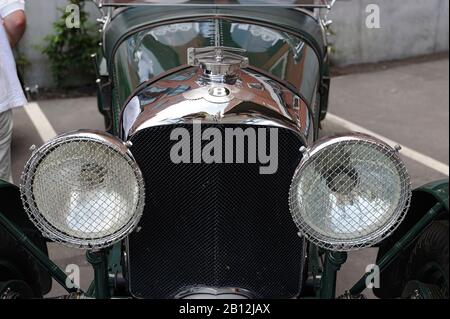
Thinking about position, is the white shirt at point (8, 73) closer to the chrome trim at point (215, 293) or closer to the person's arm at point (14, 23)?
the person's arm at point (14, 23)

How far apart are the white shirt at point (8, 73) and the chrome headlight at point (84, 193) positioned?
4.45 ft

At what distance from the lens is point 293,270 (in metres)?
1.93

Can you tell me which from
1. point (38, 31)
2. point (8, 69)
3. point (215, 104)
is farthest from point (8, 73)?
point (38, 31)

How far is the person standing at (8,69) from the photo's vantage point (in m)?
2.77

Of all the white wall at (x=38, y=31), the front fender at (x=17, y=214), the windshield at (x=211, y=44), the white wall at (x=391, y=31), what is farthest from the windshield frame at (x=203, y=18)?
the white wall at (x=391, y=31)

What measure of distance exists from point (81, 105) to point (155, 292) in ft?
12.9

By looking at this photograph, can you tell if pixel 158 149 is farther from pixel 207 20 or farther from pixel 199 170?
pixel 207 20

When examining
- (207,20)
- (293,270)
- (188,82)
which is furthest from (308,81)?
(293,270)

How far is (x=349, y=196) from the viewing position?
164 centimetres

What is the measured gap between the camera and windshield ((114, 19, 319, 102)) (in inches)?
95.3

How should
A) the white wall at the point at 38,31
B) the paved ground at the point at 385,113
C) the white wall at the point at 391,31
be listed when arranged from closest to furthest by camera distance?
the paved ground at the point at 385,113 < the white wall at the point at 38,31 < the white wall at the point at 391,31

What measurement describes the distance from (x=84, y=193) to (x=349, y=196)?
0.77 meters

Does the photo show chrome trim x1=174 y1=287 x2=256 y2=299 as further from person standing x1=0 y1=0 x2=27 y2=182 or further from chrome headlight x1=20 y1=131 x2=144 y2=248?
A: person standing x1=0 y1=0 x2=27 y2=182

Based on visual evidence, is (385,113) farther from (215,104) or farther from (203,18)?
(215,104)
